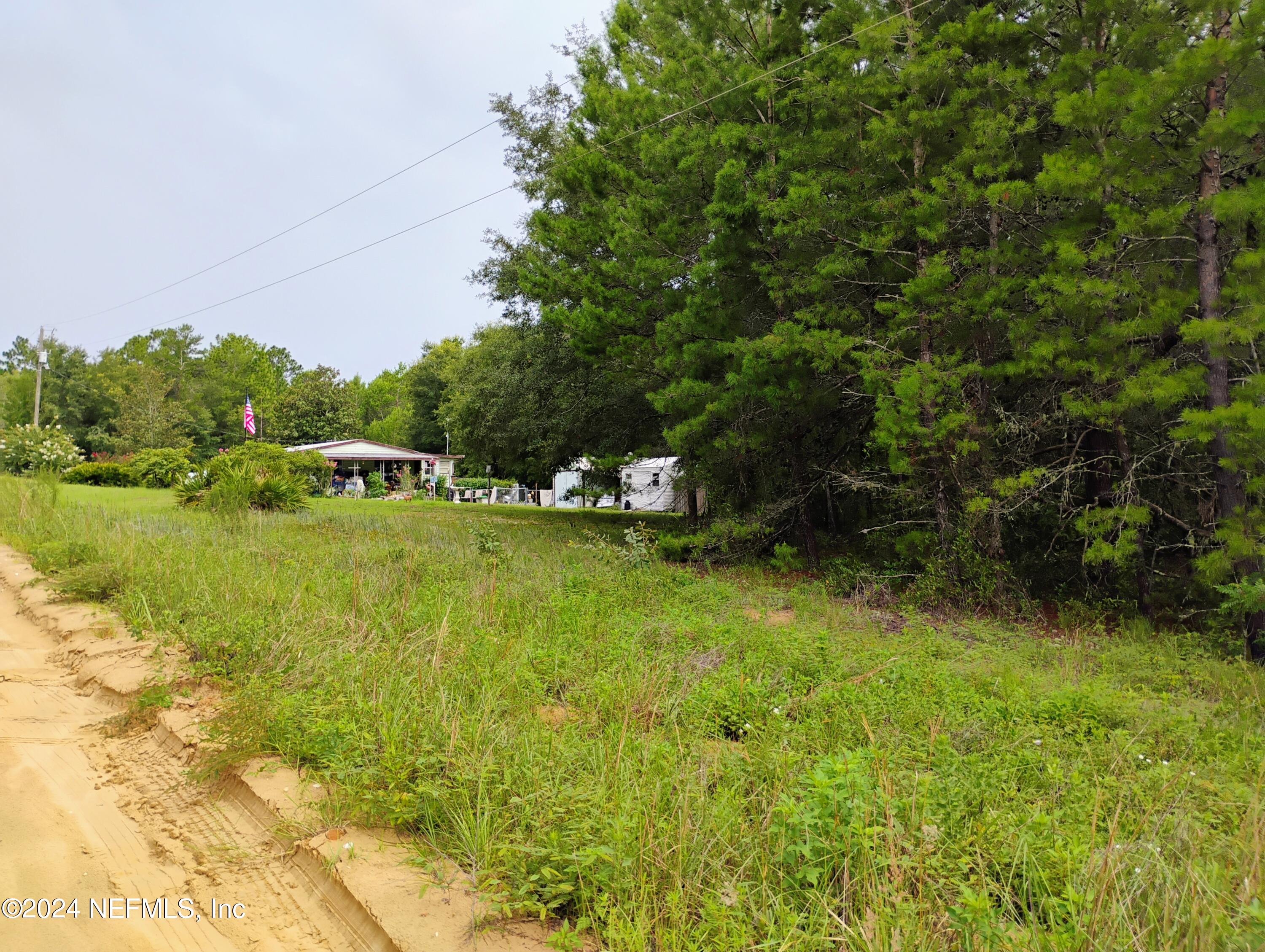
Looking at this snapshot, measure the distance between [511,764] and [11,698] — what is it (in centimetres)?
417

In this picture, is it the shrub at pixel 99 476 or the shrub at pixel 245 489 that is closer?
the shrub at pixel 245 489

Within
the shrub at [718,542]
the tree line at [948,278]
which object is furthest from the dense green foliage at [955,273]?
the shrub at [718,542]

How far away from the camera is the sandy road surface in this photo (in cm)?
281

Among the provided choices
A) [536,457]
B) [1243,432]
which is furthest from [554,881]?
[536,457]

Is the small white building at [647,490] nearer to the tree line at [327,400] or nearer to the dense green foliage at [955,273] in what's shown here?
the tree line at [327,400]

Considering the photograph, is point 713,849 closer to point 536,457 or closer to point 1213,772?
point 1213,772

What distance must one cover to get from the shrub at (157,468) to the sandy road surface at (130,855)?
2539 cm

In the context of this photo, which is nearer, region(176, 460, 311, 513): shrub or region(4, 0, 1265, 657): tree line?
region(4, 0, 1265, 657): tree line

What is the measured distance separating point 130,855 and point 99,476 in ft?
103

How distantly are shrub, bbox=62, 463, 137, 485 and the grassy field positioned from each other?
2382 cm

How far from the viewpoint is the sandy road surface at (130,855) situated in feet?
9.23

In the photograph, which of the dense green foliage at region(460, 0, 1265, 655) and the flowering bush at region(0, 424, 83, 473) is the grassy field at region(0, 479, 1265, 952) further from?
the flowering bush at region(0, 424, 83, 473)

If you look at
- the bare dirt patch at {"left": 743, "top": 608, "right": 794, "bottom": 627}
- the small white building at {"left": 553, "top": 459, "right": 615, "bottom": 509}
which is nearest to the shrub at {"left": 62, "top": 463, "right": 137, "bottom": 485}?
the small white building at {"left": 553, "top": 459, "right": 615, "bottom": 509}

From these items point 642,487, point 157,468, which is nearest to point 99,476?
point 157,468
